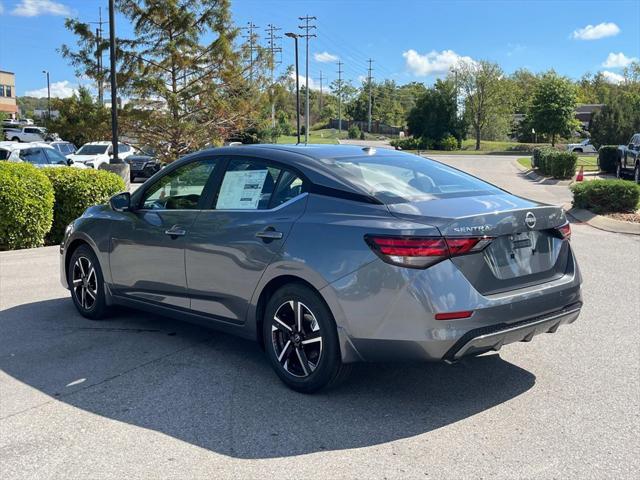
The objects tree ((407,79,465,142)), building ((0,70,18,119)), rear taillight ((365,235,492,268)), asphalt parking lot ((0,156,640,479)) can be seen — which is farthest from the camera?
building ((0,70,18,119))

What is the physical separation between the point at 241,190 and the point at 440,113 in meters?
62.1

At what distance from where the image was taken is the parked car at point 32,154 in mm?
19078

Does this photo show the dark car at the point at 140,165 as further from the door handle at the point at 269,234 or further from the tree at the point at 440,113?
the tree at the point at 440,113

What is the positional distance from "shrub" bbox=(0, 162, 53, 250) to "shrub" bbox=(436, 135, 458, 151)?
55.5 meters

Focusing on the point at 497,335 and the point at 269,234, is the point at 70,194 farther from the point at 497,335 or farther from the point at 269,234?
the point at 497,335

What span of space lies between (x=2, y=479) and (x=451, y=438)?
7.97 ft

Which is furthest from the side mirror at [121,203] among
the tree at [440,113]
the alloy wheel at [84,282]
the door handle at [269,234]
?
the tree at [440,113]

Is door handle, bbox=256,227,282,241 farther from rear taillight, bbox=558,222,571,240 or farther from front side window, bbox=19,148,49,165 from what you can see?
front side window, bbox=19,148,49,165

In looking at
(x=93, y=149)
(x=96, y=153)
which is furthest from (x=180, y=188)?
(x=93, y=149)

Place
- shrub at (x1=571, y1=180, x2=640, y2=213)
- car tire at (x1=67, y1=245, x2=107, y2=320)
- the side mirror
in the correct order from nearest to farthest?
the side mirror → car tire at (x1=67, y1=245, x2=107, y2=320) → shrub at (x1=571, y1=180, x2=640, y2=213)

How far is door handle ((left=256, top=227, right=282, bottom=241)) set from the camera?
4.23 meters

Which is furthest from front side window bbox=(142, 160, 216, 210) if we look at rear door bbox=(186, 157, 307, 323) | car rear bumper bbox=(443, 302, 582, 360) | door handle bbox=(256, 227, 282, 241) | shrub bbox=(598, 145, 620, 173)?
shrub bbox=(598, 145, 620, 173)

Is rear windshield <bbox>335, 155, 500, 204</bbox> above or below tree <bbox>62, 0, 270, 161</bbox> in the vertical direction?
below

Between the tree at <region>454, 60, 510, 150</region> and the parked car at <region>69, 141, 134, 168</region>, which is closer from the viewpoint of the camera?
the parked car at <region>69, 141, 134, 168</region>
